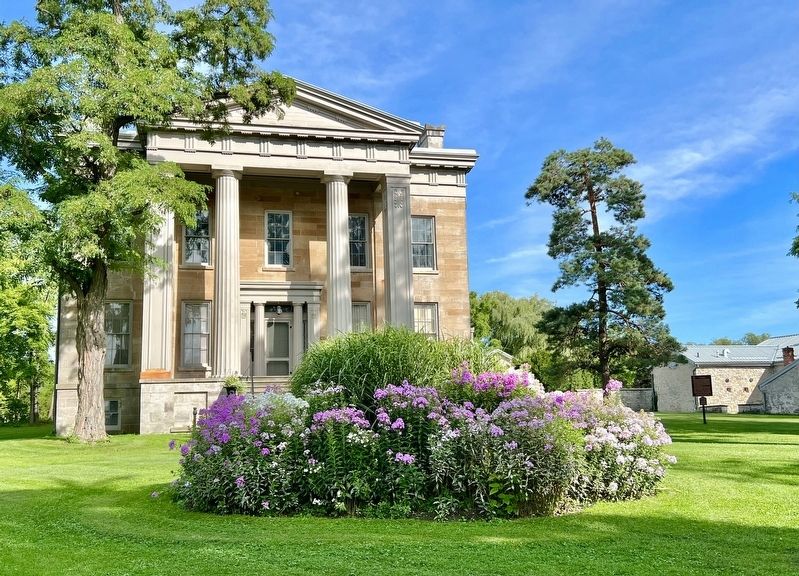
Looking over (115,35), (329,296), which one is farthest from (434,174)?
(115,35)

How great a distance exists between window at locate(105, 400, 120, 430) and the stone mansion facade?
5 cm

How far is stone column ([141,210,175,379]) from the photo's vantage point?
21.9m

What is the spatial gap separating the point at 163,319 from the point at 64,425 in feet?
14.7

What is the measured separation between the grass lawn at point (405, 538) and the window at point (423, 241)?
17.7 meters

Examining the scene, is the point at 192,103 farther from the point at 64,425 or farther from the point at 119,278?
the point at 64,425

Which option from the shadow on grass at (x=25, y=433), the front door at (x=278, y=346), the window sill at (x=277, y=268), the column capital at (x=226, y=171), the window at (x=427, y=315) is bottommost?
the shadow on grass at (x=25, y=433)

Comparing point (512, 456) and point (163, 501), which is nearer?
point (512, 456)

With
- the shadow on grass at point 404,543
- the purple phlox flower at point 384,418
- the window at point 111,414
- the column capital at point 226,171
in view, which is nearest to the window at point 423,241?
the column capital at point 226,171

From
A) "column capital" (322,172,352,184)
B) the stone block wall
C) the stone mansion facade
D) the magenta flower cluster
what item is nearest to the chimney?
the stone mansion facade

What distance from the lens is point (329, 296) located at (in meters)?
24.2

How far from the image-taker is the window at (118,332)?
2402cm

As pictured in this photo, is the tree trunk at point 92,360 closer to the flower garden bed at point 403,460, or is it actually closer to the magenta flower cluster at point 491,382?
the flower garden bed at point 403,460

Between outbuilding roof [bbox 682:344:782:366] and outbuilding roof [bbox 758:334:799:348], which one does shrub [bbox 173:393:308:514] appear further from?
outbuilding roof [bbox 758:334:799:348]

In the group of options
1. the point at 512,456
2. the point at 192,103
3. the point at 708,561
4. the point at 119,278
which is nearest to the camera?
the point at 708,561
